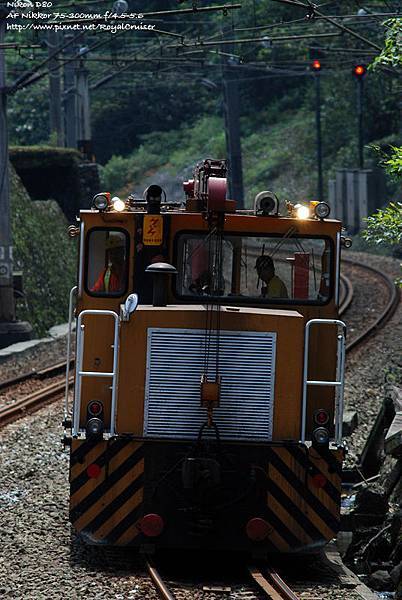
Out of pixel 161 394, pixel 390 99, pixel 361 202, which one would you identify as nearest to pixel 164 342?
pixel 161 394

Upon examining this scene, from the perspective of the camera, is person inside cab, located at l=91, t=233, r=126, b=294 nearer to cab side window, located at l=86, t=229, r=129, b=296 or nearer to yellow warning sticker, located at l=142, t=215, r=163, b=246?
cab side window, located at l=86, t=229, r=129, b=296

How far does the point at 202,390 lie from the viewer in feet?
31.9

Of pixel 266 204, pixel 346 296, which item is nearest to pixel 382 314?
pixel 346 296

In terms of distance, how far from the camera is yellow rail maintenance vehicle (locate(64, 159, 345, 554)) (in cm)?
985

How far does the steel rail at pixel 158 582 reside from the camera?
8.91m

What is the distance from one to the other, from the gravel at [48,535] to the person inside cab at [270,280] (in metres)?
2.50

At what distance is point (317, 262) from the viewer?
35.1 feet

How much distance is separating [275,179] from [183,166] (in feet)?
21.9

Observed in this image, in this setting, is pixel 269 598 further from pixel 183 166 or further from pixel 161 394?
pixel 183 166

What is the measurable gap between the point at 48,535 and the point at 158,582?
72.5 inches

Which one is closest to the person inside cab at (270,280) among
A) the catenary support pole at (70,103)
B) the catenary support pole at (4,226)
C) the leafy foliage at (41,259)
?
the catenary support pole at (4,226)

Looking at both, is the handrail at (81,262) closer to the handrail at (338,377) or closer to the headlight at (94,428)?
the headlight at (94,428)

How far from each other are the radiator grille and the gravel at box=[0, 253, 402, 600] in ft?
4.02

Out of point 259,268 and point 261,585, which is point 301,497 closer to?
point 261,585
